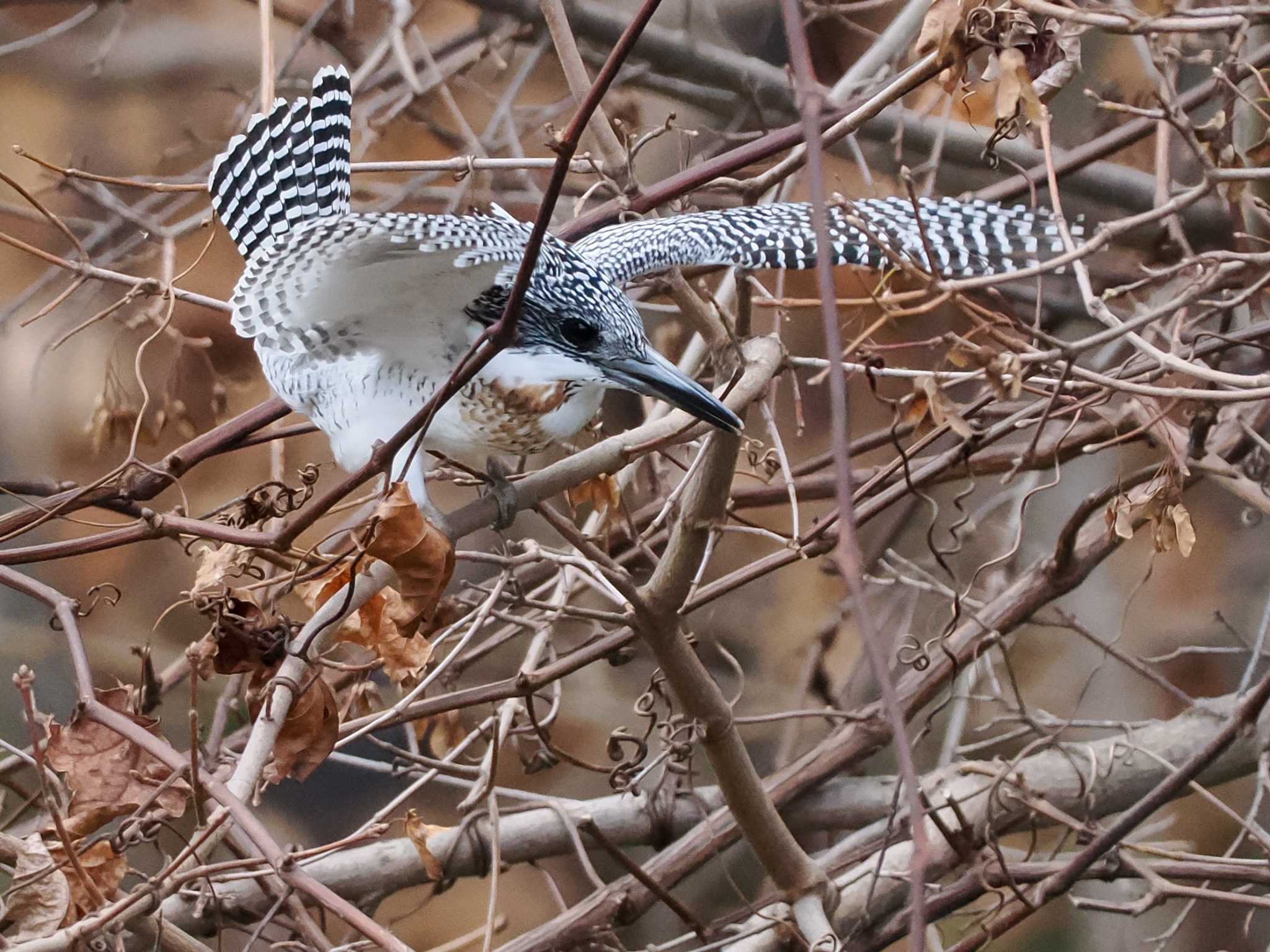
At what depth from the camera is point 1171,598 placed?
1.73 metres

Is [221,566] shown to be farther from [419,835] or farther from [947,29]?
[947,29]

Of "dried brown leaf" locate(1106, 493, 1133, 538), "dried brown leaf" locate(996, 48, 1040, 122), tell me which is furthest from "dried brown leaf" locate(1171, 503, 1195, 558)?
"dried brown leaf" locate(996, 48, 1040, 122)

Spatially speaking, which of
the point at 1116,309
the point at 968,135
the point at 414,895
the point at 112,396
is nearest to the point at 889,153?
the point at 968,135

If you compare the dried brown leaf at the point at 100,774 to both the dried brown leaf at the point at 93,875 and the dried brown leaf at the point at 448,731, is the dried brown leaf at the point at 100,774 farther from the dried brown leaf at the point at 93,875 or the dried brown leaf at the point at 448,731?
the dried brown leaf at the point at 448,731

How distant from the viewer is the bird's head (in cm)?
87

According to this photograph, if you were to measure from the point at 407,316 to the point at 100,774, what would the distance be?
36 centimetres

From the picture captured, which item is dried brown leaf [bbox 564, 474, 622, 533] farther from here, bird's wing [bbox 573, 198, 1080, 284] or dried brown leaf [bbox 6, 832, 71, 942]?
dried brown leaf [bbox 6, 832, 71, 942]

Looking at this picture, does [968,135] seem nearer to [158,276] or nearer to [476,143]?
[476,143]

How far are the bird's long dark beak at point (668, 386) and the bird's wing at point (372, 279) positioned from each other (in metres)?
0.10

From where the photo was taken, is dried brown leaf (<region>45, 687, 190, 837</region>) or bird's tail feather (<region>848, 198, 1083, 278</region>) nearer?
dried brown leaf (<region>45, 687, 190, 837</region>)

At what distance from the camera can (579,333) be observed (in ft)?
2.95

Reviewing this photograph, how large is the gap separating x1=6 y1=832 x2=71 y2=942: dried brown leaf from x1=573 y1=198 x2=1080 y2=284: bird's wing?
0.59 m

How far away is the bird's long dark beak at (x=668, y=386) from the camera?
2.60ft

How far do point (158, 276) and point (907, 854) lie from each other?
1185mm
